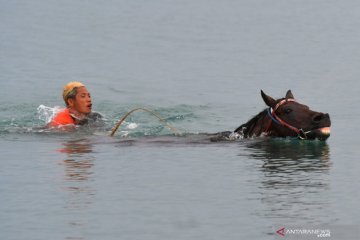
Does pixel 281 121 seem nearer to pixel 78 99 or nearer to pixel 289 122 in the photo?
pixel 289 122

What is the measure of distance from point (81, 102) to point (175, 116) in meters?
2.59

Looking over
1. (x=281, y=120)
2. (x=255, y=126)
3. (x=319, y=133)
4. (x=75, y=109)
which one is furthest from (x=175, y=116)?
(x=319, y=133)

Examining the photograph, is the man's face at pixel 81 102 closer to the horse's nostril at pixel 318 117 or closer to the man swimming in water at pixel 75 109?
the man swimming in water at pixel 75 109

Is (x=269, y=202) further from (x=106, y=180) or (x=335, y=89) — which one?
(x=335, y=89)

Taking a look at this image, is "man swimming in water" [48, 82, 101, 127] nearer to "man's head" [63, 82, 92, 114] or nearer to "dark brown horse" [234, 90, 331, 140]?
"man's head" [63, 82, 92, 114]

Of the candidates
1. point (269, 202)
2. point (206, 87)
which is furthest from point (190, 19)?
point (269, 202)

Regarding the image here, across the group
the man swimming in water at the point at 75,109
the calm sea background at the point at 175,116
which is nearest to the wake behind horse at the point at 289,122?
the calm sea background at the point at 175,116

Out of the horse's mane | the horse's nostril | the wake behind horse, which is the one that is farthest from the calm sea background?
the horse's nostril

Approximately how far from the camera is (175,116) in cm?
2106

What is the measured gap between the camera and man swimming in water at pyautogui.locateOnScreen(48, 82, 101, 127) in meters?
18.8

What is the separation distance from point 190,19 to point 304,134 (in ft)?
65.6

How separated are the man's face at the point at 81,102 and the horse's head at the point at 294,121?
412cm

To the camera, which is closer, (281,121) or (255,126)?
(281,121)

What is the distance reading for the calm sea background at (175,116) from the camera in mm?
11570
